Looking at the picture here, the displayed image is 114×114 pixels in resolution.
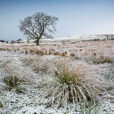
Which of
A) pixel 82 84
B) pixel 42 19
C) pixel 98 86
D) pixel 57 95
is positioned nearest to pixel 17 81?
pixel 57 95

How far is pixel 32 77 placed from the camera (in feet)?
10.0

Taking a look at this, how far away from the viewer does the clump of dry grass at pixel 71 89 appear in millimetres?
2043

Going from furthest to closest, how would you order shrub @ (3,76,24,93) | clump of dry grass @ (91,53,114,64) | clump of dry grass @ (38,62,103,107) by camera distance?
clump of dry grass @ (91,53,114,64) → shrub @ (3,76,24,93) → clump of dry grass @ (38,62,103,107)

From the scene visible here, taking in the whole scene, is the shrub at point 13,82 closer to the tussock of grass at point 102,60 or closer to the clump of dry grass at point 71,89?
the clump of dry grass at point 71,89

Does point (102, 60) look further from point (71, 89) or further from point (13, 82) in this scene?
point (13, 82)

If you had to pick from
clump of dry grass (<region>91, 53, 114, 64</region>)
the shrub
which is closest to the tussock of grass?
clump of dry grass (<region>91, 53, 114, 64</region>)

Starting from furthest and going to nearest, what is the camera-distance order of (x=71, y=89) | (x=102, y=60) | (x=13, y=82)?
(x=102, y=60)
(x=13, y=82)
(x=71, y=89)

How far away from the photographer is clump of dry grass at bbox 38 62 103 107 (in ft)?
6.70

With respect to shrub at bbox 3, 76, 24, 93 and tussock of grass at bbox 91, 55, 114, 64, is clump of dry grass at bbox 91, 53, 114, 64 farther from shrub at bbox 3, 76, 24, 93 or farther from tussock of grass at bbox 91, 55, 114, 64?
shrub at bbox 3, 76, 24, 93

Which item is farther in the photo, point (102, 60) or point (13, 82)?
point (102, 60)

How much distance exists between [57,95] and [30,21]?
1890cm

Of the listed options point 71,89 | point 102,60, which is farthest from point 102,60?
point 71,89

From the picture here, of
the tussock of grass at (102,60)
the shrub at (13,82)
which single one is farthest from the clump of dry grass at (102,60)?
the shrub at (13,82)

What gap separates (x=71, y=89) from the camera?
6.94 ft
